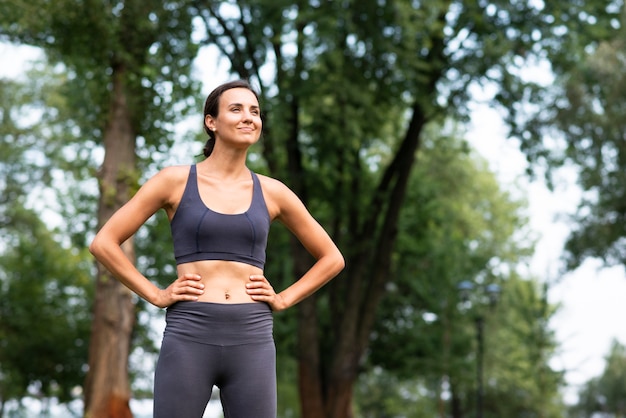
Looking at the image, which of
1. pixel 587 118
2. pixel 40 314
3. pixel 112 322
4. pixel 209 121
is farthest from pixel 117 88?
pixel 40 314

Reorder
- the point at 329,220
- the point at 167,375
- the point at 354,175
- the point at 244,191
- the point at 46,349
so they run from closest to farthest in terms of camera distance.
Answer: the point at 167,375 < the point at 244,191 < the point at 354,175 < the point at 329,220 < the point at 46,349

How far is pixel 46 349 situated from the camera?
28672mm

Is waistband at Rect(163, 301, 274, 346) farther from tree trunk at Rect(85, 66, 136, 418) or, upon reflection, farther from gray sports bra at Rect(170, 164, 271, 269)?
tree trunk at Rect(85, 66, 136, 418)

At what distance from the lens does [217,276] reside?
387cm

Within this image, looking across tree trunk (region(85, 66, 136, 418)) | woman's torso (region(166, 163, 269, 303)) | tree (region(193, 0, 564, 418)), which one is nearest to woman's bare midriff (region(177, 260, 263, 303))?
woman's torso (region(166, 163, 269, 303))

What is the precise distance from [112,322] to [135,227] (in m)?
7.06

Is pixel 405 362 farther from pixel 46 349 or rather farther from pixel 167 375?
pixel 167 375

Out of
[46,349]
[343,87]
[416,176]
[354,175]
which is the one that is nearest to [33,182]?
[46,349]

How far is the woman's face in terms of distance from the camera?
4.08m

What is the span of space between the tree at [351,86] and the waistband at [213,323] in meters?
9.69

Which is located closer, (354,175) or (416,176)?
(354,175)

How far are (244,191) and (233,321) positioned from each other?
1.95 ft

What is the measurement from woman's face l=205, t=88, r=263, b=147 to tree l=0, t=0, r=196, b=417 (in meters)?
6.84

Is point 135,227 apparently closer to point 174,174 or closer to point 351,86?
point 174,174
